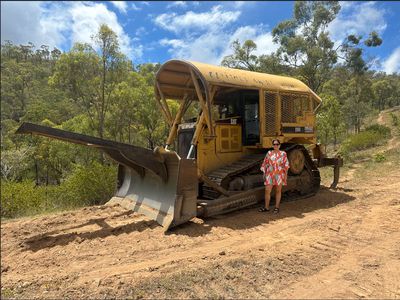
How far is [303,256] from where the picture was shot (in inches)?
188

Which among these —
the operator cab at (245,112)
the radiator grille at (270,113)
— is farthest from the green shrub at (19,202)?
the radiator grille at (270,113)

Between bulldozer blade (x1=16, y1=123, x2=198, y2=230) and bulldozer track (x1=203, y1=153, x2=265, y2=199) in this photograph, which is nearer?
bulldozer blade (x1=16, y1=123, x2=198, y2=230)

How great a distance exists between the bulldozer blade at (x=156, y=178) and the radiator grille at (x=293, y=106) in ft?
10.8

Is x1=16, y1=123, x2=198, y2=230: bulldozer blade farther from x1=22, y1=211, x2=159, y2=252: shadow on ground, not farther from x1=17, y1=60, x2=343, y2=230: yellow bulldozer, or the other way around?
x1=22, y1=211, x2=159, y2=252: shadow on ground

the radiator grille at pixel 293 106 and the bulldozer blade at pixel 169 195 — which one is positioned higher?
the radiator grille at pixel 293 106

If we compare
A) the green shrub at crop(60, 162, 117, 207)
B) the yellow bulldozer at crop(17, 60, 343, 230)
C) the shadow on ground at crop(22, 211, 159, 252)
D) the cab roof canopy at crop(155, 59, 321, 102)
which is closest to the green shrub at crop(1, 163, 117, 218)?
the green shrub at crop(60, 162, 117, 207)

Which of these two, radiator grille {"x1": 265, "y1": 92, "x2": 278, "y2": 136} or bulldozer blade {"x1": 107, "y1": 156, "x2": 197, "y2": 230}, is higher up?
radiator grille {"x1": 265, "y1": 92, "x2": 278, "y2": 136}

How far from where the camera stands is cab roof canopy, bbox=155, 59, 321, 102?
7.06 m

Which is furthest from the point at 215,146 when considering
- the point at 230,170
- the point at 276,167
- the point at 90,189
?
the point at 90,189

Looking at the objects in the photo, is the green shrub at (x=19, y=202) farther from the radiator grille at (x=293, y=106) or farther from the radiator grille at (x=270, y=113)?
the radiator grille at (x=293, y=106)

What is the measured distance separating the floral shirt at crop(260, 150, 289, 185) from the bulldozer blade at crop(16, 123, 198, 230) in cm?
183

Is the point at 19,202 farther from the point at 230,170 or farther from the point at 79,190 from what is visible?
the point at 230,170

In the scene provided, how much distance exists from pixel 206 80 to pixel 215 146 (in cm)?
160

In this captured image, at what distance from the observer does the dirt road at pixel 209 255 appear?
3848mm
